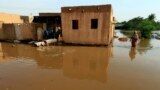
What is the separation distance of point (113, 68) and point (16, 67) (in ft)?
16.3

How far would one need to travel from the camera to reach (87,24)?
16.6 m

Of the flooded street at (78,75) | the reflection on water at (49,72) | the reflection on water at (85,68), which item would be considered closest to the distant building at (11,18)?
the reflection on water at (49,72)

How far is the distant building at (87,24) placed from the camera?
636 inches

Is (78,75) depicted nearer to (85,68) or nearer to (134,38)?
(85,68)

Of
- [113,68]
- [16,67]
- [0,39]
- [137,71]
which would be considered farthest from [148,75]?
[0,39]

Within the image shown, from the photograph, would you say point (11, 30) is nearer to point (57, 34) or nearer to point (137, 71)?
point (57, 34)

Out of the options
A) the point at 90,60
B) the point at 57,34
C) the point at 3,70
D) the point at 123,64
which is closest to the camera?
the point at 3,70

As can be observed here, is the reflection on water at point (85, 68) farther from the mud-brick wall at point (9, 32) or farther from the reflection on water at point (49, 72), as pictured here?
the mud-brick wall at point (9, 32)

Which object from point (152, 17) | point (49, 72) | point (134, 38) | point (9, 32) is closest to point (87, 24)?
point (134, 38)

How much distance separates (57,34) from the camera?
18969mm

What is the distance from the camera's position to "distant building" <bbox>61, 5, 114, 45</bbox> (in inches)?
636

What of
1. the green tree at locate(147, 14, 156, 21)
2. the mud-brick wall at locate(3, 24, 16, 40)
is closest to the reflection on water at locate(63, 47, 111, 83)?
the mud-brick wall at locate(3, 24, 16, 40)

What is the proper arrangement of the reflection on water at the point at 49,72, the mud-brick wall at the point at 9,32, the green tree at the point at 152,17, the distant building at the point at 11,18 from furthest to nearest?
the green tree at the point at 152,17
the distant building at the point at 11,18
the mud-brick wall at the point at 9,32
the reflection on water at the point at 49,72

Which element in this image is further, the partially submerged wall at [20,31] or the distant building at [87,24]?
the partially submerged wall at [20,31]
